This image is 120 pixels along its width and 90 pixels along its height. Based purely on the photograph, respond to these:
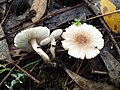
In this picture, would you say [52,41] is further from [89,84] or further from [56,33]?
[89,84]

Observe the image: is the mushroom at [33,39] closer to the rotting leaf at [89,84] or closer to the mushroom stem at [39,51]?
the mushroom stem at [39,51]

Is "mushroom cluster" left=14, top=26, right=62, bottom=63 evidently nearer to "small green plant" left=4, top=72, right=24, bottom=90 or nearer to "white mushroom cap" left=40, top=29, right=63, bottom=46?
"white mushroom cap" left=40, top=29, right=63, bottom=46

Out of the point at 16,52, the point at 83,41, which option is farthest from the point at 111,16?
the point at 16,52

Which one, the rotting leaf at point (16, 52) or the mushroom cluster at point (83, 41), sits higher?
the rotting leaf at point (16, 52)

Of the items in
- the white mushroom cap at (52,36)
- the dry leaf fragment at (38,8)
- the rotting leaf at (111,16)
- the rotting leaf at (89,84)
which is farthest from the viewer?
the dry leaf fragment at (38,8)

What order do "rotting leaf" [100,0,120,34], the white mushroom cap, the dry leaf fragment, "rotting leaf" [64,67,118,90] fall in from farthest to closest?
the dry leaf fragment, "rotting leaf" [100,0,120,34], the white mushroom cap, "rotting leaf" [64,67,118,90]

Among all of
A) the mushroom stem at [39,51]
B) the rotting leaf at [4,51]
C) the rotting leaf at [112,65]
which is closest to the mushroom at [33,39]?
the mushroom stem at [39,51]

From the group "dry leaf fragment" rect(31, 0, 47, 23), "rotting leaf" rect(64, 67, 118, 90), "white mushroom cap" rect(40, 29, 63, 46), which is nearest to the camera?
"rotting leaf" rect(64, 67, 118, 90)

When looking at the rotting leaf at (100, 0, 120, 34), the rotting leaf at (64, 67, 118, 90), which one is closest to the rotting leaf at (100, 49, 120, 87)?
the rotting leaf at (64, 67, 118, 90)
